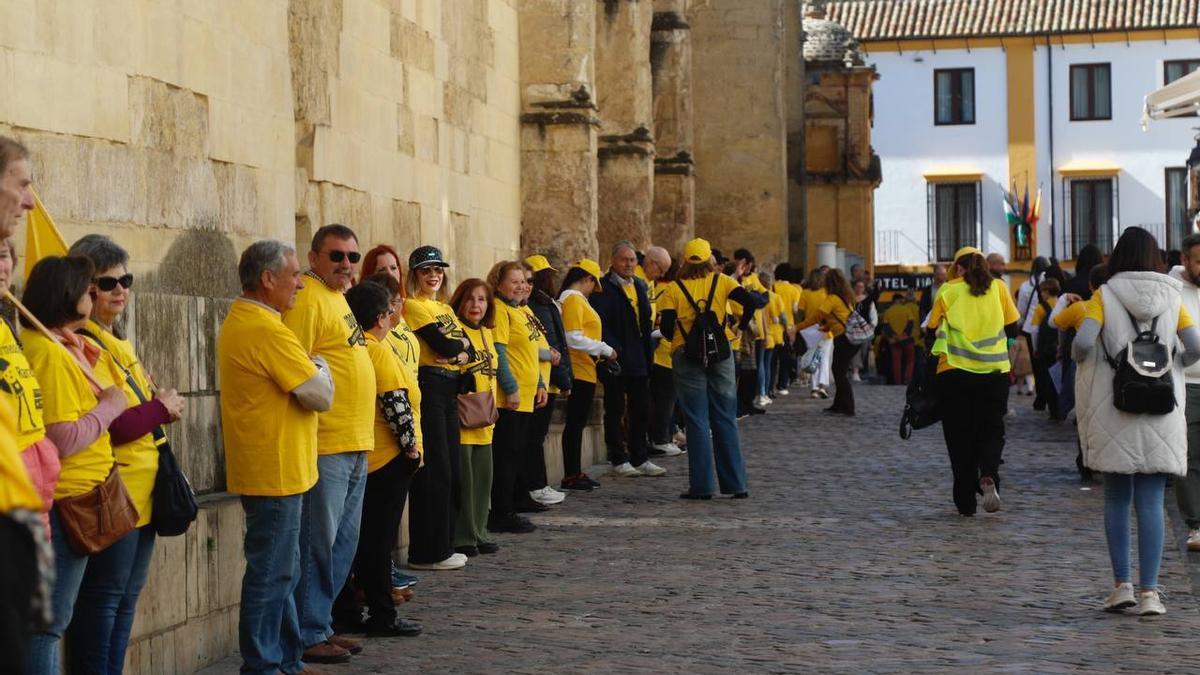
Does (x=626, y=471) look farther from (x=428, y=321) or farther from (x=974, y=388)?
(x=428, y=321)

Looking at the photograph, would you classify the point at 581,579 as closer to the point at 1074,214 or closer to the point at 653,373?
the point at 653,373

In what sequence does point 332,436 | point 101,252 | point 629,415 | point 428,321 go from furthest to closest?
point 629,415 → point 428,321 → point 332,436 → point 101,252

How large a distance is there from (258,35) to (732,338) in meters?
6.19

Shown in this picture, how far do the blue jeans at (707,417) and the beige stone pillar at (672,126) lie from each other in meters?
9.99

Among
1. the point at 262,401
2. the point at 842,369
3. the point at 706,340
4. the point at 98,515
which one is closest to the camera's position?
the point at 98,515

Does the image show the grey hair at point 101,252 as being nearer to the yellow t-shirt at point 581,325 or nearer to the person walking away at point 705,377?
the person walking away at point 705,377

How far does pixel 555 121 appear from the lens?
16.6 meters

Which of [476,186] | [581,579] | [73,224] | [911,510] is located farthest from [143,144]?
[476,186]

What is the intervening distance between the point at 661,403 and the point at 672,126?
7970 mm

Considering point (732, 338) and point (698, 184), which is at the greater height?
point (698, 184)

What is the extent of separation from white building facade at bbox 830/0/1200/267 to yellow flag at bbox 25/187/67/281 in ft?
191

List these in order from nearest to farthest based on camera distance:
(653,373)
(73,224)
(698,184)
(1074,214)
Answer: (73,224)
(653,373)
(698,184)
(1074,214)

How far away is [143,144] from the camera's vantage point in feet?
24.6

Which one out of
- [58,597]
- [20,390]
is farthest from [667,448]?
[20,390]
